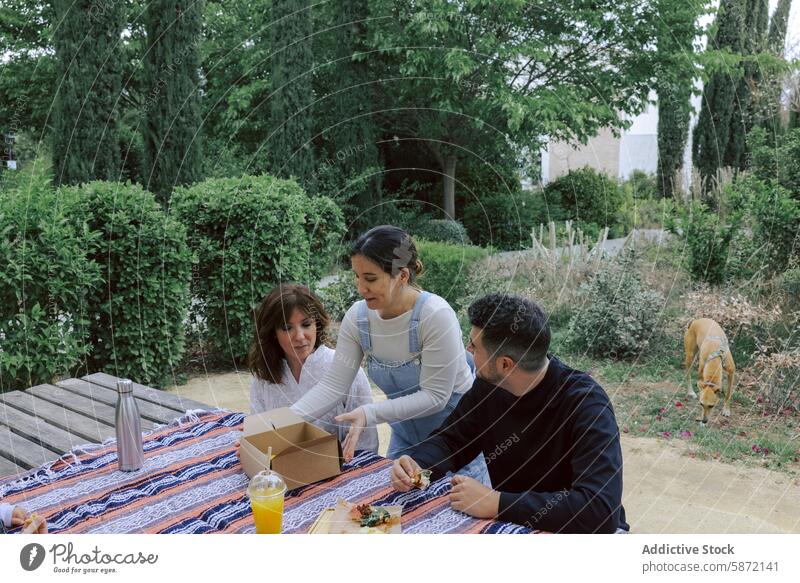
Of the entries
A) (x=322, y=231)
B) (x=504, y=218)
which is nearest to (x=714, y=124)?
(x=504, y=218)

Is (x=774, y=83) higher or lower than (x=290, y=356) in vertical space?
higher

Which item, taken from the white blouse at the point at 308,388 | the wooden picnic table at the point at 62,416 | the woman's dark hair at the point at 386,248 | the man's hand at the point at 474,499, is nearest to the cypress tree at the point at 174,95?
the wooden picnic table at the point at 62,416

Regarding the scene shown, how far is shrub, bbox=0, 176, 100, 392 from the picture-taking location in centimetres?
289

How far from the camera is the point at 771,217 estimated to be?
3346 millimetres

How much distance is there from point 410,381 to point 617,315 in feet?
8.27

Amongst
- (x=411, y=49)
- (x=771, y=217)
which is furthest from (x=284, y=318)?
(x=771, y=217)

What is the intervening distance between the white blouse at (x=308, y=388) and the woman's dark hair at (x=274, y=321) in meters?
0.03

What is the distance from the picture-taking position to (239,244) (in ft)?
13.0

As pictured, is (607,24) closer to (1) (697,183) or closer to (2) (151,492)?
(1) (697,183)

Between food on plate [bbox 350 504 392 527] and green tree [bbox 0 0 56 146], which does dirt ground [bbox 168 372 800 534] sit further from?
green tree [bbox 0 0 56 146]

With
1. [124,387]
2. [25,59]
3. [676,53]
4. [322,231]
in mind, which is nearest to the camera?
[124,387]

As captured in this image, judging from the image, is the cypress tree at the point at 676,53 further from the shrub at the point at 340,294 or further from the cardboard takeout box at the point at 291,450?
the shrub at the point at 340,294

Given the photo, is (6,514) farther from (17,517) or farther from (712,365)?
(712,365)

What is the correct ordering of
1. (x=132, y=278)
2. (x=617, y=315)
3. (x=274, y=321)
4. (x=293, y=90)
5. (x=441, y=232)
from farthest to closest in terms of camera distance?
(x=441, y=232), (x=293, y=90), (x=617, y=315), (x=132, y=278), (x=274, y=321)
